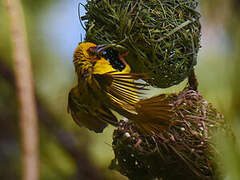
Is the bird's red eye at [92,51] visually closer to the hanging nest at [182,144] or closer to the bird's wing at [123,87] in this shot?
the bird's wing at [123,87]

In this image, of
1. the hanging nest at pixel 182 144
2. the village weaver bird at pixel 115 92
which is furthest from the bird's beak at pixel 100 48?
the hanging nest at pixel 182 144

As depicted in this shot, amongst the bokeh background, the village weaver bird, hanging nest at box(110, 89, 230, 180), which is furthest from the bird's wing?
the bokeh background

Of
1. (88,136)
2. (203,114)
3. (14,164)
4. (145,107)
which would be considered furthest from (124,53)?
(14,164)

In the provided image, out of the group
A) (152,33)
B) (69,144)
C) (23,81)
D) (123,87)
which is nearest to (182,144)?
(123,87)

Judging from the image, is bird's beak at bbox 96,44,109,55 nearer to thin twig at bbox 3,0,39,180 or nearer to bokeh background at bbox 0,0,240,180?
thin twig at bbox 3,0,39,180

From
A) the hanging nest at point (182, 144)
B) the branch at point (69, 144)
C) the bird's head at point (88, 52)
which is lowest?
the branch at point (69, 144)

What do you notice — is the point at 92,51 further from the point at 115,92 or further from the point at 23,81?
the point at 23,81
